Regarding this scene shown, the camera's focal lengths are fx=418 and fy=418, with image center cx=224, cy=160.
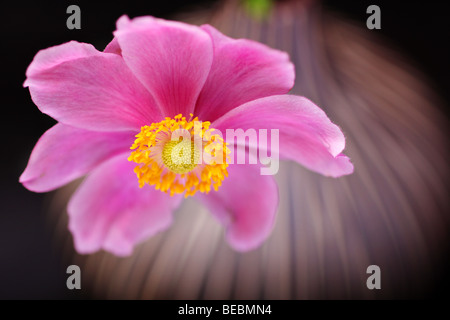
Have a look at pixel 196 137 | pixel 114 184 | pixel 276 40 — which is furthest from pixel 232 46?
pixel 276 40

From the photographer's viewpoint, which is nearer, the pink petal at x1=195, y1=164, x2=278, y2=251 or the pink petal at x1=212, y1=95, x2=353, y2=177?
the pink petal at x1=212, y1=95, x2=353, y2=177

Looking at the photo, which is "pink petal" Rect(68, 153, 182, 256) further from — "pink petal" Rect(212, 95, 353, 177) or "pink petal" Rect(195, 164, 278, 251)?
"pink petal" Rect(212, 95, 353, 177)

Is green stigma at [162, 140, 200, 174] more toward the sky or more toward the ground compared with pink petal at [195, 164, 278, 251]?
more toward the sky

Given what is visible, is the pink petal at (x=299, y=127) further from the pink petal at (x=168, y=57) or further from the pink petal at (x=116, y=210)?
A: the pink petal at (x=116, y=210)

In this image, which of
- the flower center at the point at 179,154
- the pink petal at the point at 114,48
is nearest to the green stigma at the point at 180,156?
the flower center at the point at 179,154

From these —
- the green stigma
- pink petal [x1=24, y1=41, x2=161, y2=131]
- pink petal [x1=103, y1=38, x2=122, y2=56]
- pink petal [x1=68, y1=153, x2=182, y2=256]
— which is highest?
pink petal [x1=103, y1=38, x2=122, y2=56]

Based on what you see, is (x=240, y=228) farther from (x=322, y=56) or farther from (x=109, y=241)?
(x=322, y=56)

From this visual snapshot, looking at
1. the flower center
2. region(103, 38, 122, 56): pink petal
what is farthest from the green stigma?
region(103, 38, 122, 56): pink petal
